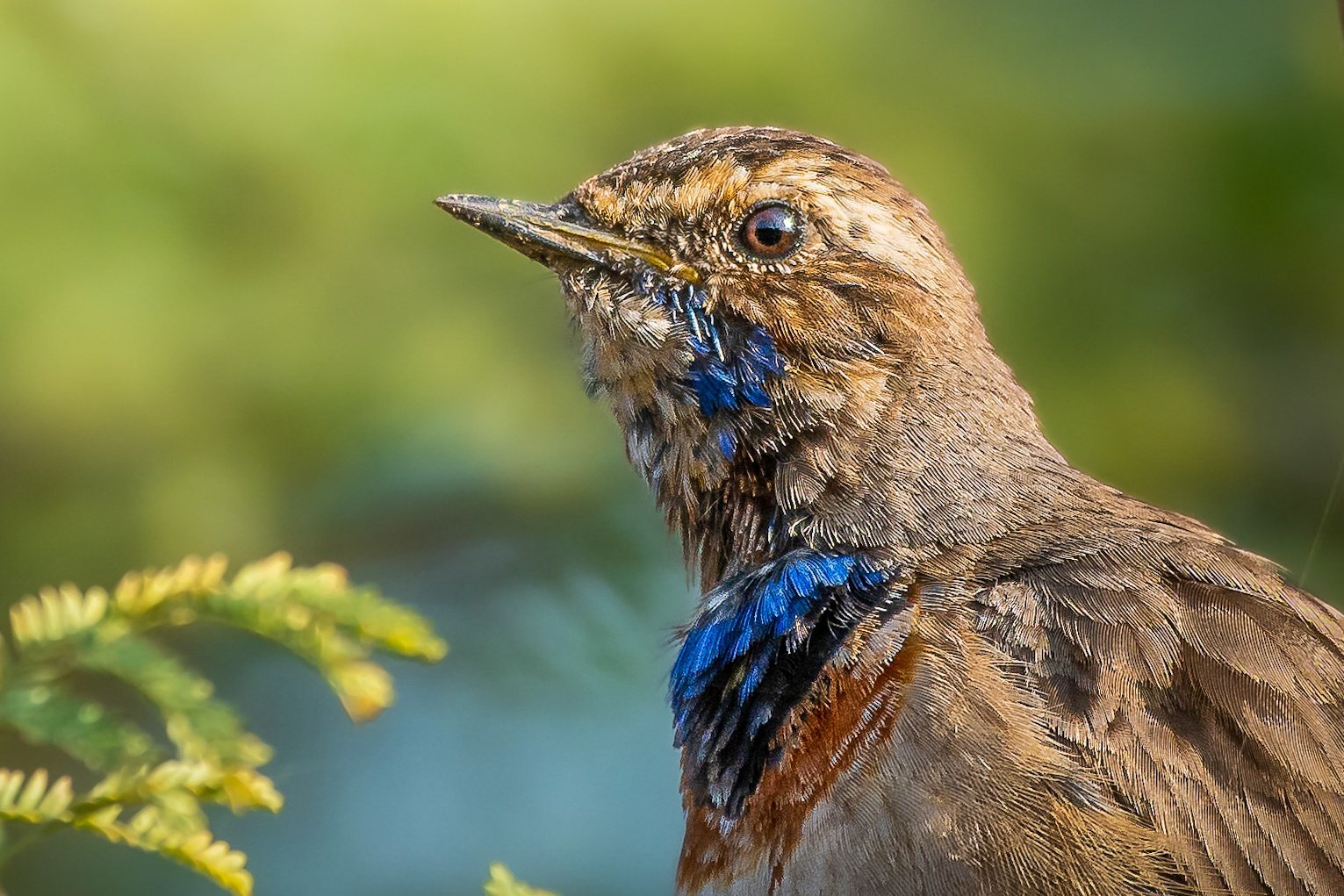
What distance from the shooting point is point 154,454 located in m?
4.13

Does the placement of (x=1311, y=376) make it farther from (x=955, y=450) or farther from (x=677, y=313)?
(x=677, y=313)

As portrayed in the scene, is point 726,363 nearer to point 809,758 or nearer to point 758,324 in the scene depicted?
point 758,324

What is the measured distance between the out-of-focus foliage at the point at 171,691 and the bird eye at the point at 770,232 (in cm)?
108

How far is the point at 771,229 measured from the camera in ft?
8.76

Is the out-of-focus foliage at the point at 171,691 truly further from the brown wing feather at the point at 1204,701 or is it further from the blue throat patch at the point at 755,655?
the brown wing feather at the point at 1204,701

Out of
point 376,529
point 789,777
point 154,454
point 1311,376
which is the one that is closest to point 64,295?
point 154,454

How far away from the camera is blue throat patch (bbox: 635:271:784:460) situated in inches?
103

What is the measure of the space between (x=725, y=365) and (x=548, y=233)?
43 cm

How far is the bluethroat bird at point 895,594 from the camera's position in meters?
2.06

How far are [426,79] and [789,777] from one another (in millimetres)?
2783

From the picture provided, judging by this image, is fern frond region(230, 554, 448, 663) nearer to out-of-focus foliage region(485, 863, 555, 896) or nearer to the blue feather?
out-of-focus foliage region(485, 863, 555, 896)

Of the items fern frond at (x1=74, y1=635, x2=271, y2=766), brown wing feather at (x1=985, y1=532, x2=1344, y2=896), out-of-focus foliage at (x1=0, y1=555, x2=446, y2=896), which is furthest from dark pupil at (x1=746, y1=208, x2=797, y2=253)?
fern frond at (x1=74, y1=635, x2=271, y2=766)

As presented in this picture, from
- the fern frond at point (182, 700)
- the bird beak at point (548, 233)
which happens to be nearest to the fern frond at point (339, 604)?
the fern frond at point (182, 700)

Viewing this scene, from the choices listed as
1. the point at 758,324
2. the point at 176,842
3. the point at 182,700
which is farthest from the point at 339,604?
the point at 758,324
